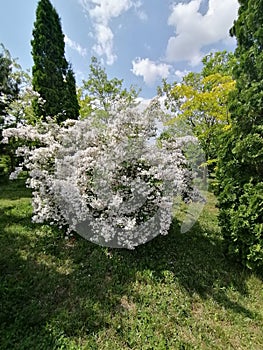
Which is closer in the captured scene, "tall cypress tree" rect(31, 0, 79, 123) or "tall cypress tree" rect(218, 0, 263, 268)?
"tall cypress tree" rect(218, 0, 263, 268)

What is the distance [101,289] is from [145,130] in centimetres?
238

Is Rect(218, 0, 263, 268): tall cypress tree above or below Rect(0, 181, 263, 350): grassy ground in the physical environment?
above

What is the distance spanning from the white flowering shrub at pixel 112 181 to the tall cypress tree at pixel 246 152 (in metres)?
0.85

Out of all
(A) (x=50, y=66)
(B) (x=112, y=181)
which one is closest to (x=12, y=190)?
(A) (x=50, y=66)

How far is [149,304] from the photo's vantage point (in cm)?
248

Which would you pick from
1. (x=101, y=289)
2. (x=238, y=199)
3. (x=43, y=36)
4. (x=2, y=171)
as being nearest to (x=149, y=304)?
(x=101, y=289)

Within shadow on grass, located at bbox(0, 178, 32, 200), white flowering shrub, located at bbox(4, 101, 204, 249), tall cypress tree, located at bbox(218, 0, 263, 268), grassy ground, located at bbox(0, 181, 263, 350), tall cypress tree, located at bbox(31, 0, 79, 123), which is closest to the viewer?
grassy ground, located at bbox(0, 181, 263, 350)

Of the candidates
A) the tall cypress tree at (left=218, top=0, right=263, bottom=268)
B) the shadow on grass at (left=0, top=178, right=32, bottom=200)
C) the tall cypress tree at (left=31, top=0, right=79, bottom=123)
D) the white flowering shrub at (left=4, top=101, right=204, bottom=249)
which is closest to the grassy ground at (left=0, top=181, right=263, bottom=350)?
the white flowering shrub at (left=4, top=101, right=204, bottom=249)

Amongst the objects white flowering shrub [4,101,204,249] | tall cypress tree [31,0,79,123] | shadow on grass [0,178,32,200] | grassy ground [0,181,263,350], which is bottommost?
grassy ground [0,181,263,350]

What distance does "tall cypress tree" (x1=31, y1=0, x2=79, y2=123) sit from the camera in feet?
23.4

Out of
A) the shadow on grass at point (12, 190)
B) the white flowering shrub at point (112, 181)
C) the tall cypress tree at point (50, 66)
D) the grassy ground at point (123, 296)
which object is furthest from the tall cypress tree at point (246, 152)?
the tall cypress tree at point (50, 66)

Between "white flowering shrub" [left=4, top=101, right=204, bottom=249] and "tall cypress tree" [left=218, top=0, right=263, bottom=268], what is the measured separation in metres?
0.85

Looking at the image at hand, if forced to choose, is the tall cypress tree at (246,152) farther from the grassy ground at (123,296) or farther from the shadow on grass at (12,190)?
the shadow on grass at (12,190)

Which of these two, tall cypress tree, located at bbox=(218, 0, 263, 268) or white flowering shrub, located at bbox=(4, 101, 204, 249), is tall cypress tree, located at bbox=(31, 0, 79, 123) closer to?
white flowering shrub, located at bbox=(4, 101, 204, 249)
